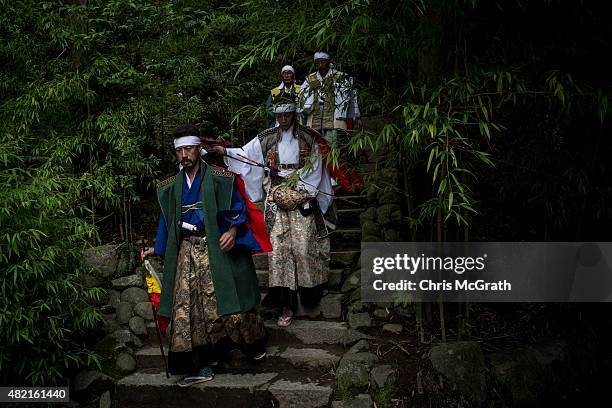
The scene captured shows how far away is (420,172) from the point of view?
14.5 ft

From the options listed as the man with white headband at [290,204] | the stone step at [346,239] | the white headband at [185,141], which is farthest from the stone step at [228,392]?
the stone step at [346,239]

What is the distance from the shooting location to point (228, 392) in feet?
13.0

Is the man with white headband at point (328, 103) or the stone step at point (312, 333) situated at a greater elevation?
the man with white headband at point (328, 103)

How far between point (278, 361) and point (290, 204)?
4.44 ft

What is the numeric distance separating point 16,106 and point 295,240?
309cm

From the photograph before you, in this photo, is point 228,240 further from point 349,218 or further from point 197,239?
point 349,218

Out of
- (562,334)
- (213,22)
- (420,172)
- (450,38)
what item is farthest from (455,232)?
(213,22)

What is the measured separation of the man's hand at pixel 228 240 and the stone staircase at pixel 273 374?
103cm

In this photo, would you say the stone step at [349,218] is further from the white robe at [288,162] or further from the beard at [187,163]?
the beard at [187,163]

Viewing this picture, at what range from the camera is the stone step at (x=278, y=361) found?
4.32 meters

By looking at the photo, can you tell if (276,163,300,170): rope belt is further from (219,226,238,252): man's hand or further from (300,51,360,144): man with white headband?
(219,226,238,252): man's hand

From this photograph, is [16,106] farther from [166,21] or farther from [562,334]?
[562,334]

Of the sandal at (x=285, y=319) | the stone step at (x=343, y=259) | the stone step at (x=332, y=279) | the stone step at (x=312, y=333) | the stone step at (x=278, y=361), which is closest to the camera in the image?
the stone step at (x=278, y=361)

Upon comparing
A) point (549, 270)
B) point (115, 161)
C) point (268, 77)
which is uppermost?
point (268, 77)
